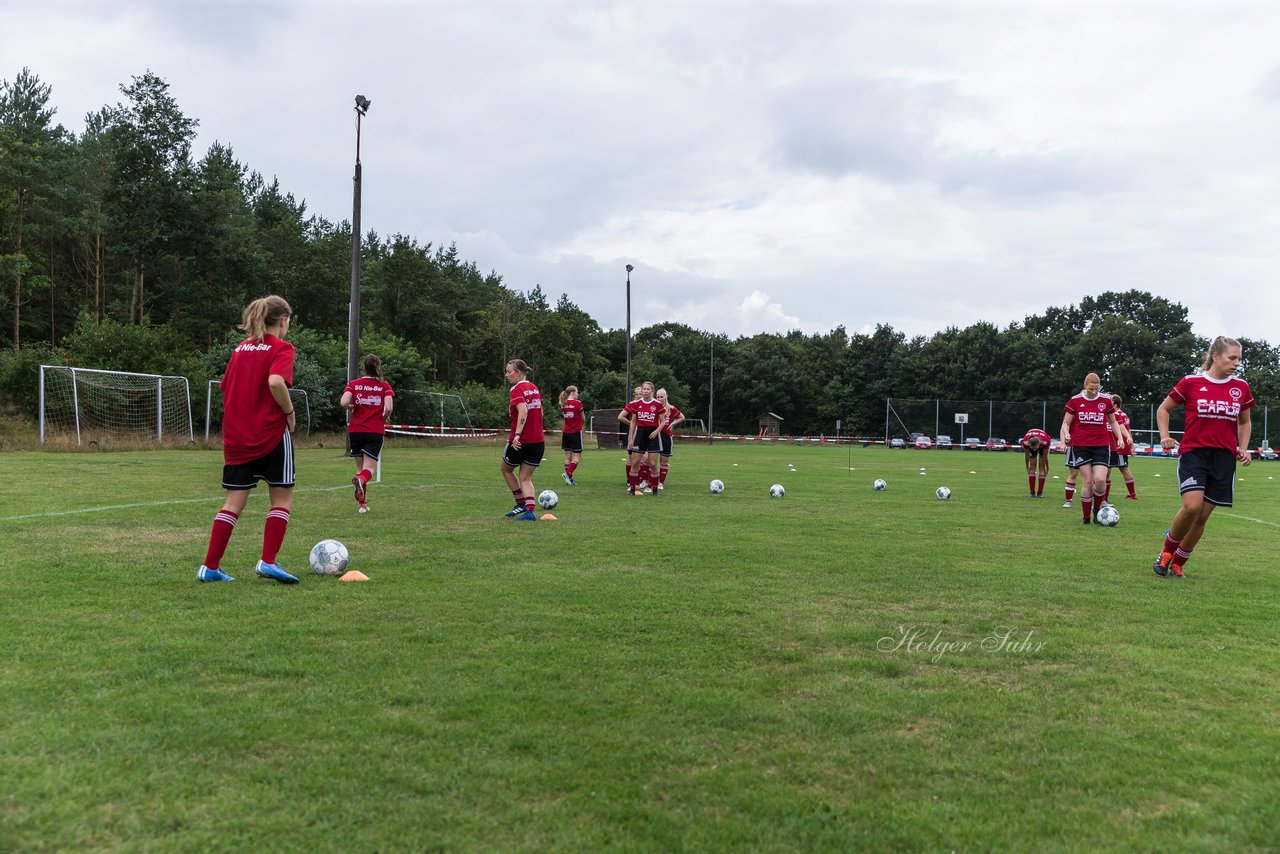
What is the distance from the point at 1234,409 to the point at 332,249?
55.8 m

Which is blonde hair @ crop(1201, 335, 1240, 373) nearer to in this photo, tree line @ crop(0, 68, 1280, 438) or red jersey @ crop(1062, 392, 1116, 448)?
red jersey @ crop(1062, 392, 1116, 448)

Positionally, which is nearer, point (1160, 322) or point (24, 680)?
point (24, 680)

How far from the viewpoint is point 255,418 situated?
20.4ft

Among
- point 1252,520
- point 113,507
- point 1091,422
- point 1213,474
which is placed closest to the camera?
point 1213,474

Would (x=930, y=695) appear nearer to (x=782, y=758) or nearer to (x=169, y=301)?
(x=782, y=758)

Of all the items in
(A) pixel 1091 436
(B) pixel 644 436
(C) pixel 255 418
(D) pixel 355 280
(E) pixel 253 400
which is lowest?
(B) pixel 644 436

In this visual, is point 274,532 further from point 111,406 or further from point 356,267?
point 111,406

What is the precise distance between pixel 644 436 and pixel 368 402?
16.5 feet

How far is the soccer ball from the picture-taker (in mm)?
6488

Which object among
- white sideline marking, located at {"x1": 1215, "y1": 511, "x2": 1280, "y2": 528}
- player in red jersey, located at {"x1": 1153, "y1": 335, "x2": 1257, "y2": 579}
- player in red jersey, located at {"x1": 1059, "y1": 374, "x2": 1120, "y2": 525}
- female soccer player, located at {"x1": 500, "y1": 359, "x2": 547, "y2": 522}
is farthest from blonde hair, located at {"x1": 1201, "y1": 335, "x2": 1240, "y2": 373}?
female soccer player, located at {"x1": 500, "y1": 359, "x2": 547, "y2": 522}

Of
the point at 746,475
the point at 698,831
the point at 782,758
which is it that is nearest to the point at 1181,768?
the point at 782,758

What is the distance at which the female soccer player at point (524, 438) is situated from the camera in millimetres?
10492

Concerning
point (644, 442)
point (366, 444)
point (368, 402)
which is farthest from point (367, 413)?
point (644, 442)

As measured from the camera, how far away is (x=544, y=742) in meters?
3.24
